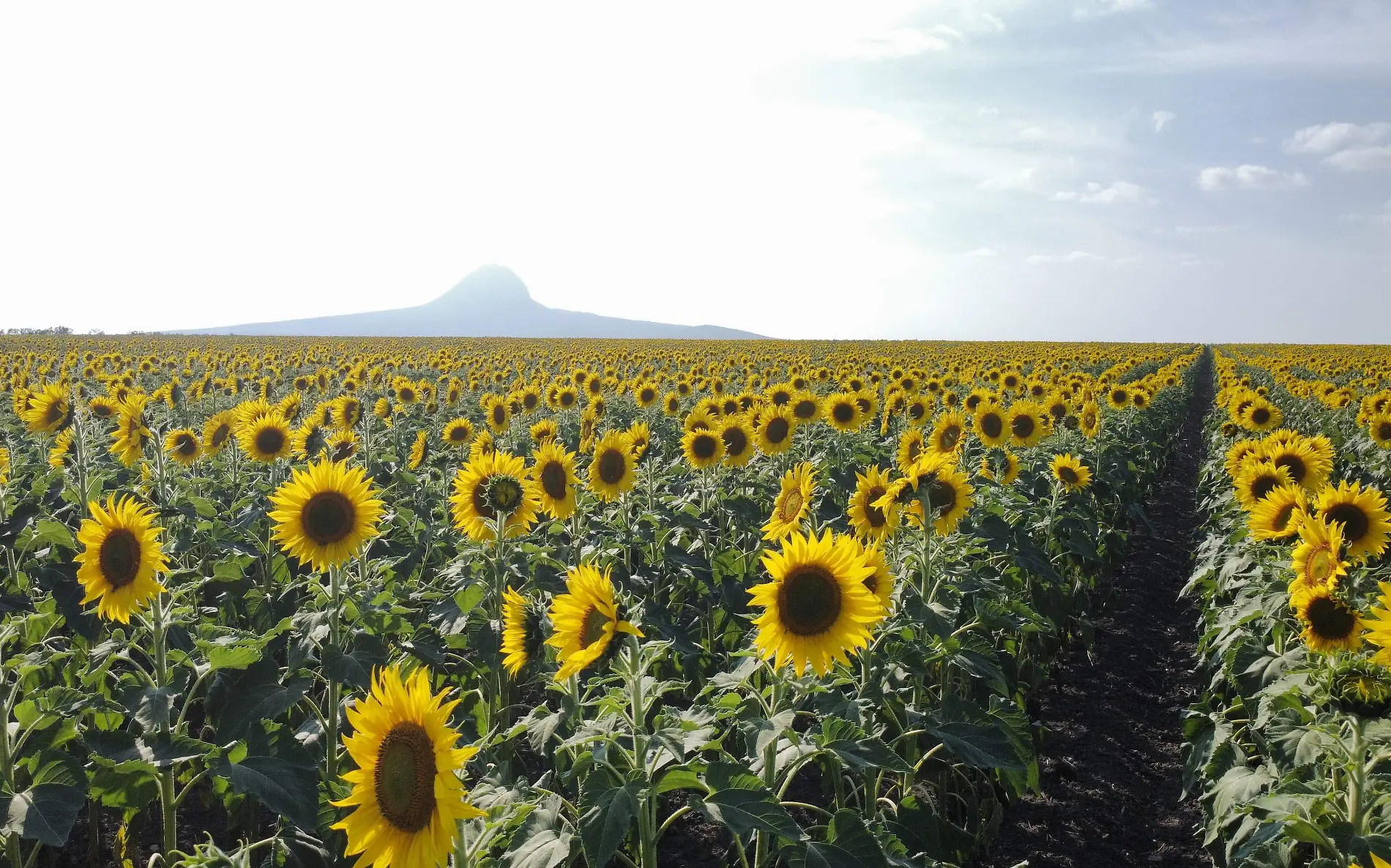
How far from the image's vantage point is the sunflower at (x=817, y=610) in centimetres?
306

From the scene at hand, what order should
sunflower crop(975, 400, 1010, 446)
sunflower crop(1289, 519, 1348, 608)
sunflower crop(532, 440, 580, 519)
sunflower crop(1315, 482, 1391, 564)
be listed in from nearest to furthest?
sunflower crop(1289, 519, 1348, 608) → sunflower crop(1315, 482, 1391, 564) → sunflower crop(532, 440, 580, 519) → sunflower crop(975, 400, 1010, 446)

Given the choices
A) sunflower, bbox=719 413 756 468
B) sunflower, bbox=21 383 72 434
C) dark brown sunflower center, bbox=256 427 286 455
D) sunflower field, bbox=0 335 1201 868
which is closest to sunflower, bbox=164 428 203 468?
sunflower field, bbox=0 335 1201 868

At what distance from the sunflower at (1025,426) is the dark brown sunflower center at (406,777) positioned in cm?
778

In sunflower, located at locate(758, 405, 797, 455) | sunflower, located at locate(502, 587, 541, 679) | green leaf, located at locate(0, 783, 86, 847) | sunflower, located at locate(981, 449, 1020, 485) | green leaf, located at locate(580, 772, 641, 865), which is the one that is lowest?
green leaf, located at locate(0, 783, 86, 847)

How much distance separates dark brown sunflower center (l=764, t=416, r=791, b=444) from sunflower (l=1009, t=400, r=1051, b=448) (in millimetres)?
2406

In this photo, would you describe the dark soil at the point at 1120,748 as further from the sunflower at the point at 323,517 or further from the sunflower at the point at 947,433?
the sunflower at the point at 323,517

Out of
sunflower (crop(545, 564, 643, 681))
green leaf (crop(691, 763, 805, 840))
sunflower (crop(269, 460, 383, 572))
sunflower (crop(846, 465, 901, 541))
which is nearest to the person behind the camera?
green leaf (crop(691, 763, 805, 840))

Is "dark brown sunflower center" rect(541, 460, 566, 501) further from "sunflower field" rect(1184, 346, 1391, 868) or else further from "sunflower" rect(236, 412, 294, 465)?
"sunflower field" rect(1184, 346, 1391, 868)

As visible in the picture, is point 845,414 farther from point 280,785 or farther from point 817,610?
point 280,785

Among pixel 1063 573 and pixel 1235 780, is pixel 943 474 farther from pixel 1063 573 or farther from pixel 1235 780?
pixel 1063 573

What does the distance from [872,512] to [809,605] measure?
2.06 m

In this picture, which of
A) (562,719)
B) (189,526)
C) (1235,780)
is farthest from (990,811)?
(189,526)

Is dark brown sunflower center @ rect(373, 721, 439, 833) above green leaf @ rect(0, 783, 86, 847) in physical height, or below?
above

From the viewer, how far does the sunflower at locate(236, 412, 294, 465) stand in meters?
7.77
